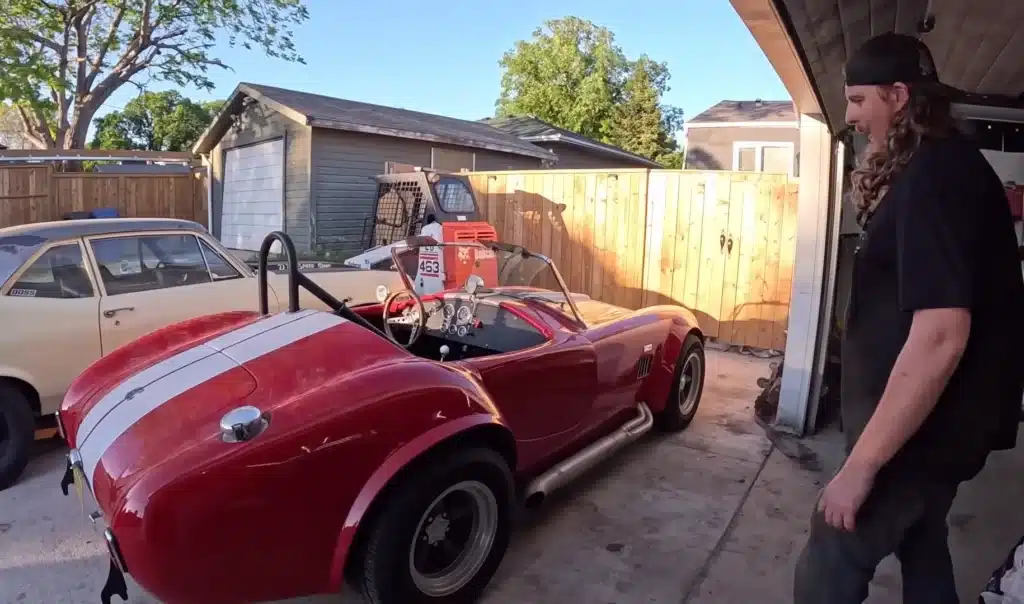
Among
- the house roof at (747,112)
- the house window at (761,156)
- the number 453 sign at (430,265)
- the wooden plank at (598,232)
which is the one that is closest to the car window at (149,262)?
the number 453 sign at (430,265)

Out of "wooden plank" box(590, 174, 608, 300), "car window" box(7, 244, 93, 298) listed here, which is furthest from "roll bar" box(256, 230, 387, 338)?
"wooden plank" box(590, 174, 608, 300)

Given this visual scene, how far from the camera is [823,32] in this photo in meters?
3.00

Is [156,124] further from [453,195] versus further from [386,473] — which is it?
[386,473]

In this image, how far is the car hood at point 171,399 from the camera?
6.70 feet

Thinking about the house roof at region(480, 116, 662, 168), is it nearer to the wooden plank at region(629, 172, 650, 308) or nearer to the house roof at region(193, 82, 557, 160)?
the house roof at region(193, 82, 557, 160)

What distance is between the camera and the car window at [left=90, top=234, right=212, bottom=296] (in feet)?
14.2

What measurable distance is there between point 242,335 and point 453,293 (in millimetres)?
1284

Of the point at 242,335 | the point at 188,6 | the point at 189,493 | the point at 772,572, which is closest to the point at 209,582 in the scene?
the point at 189,493

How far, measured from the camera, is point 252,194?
556 inches

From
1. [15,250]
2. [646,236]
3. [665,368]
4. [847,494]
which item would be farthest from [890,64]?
[646,236]

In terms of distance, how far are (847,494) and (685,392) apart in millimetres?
3465

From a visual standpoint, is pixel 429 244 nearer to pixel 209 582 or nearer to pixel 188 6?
pixel 209 582

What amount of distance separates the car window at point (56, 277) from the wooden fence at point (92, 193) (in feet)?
30.5

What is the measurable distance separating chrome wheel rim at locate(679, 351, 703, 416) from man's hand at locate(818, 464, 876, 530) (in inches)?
128
